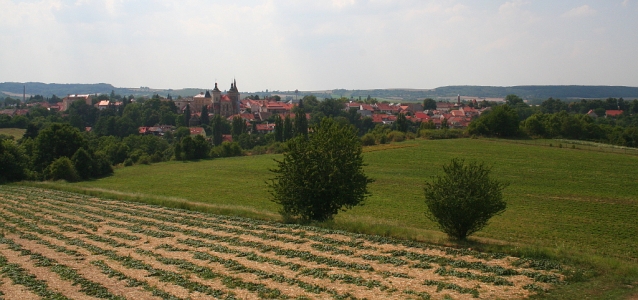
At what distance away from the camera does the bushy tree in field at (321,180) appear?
27859mm

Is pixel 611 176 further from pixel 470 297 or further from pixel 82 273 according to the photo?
pixel 82 273

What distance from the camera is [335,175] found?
27.8m

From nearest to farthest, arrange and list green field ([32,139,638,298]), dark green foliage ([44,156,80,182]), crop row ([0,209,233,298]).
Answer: crop row ([0,209,233,298]) < green field ([32,139,638,298]) < dark green foliage ([44,156,80,182])

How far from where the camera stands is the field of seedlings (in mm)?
15750

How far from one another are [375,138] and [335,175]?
52.8m

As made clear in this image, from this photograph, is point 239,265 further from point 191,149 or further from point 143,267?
point 191,149

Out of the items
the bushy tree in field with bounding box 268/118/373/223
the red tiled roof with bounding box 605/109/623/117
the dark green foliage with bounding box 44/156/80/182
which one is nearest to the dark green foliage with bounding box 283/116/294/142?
the dark green foliage with bounding box 44/156/80/182

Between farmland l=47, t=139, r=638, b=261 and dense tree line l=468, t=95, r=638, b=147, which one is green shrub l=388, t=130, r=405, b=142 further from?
dense tree line l=468, t=95, r=638, b=147

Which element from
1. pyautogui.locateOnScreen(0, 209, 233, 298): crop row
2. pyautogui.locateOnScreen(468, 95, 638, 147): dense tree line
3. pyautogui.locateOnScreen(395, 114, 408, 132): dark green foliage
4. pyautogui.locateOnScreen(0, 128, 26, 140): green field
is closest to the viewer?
pyautogui.locateOnScreen(0, 209, 233, 298): crop row

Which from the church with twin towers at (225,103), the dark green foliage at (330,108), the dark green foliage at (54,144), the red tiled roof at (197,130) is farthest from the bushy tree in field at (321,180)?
the church with twin towers at (225,103)

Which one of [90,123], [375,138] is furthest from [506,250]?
[90,123]

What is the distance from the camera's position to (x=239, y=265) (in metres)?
18.5

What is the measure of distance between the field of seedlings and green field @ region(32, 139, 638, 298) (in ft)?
6.61

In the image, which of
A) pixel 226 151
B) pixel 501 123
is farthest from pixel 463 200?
pixel 226 151
